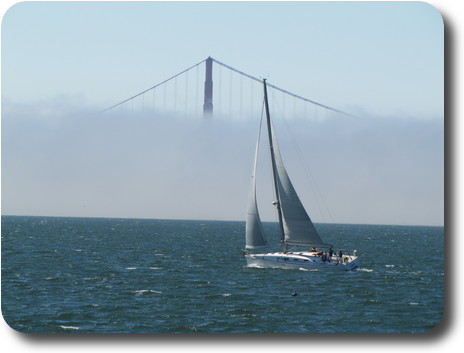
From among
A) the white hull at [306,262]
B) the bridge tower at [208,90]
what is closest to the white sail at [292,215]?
the white hull at [306,262]

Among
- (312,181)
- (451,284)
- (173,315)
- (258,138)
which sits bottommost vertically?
(173,315)

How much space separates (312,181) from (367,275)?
→ 2002 centimetres

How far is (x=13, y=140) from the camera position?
32.0 meters

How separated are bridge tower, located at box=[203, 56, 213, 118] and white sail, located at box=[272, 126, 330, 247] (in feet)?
70.5

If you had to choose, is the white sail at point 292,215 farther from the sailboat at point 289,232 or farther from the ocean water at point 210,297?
the ocean water at point 210,297

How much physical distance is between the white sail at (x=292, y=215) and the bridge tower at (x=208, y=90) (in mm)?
21492

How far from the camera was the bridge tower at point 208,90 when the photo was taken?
31.6 m

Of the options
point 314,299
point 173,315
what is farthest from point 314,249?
point 173,315

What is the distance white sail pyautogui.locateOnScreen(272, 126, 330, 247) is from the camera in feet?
182

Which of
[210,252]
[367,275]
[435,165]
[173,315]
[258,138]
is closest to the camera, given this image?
[435,165]

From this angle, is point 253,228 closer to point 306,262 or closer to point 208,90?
point 306,262

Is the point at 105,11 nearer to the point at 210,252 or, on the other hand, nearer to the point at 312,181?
the point at 312,181

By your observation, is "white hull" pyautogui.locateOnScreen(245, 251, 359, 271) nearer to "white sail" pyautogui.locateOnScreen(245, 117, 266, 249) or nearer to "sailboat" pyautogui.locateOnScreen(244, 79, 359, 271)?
"sailboat" pyautogui.locateOnScreen(244, 79, 359, 271)

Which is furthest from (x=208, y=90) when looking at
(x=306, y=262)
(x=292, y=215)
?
(x=306, y=262)
